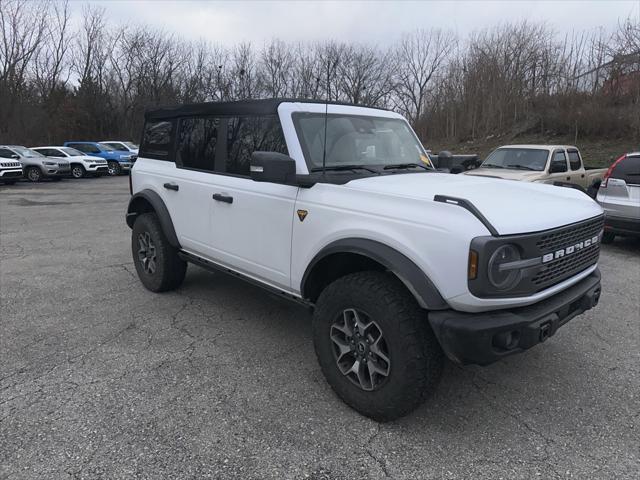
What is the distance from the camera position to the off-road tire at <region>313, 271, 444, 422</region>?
2.55 metres

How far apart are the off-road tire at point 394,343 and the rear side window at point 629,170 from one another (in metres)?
6.31

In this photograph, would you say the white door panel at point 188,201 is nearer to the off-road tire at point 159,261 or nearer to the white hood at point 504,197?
the off-road tire at point 159,261

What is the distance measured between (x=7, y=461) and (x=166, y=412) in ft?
2.72

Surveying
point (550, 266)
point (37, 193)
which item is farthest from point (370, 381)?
point (37, 193)

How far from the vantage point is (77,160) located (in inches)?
875

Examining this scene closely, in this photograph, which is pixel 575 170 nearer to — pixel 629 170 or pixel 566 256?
pixel 629 170

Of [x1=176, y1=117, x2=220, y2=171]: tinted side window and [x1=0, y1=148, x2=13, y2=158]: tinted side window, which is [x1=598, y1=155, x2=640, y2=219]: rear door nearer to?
[x1=176, y1=117, x2=220, y2=171]: tinted side window

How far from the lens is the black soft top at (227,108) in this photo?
363 cm

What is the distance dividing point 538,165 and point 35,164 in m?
19.8

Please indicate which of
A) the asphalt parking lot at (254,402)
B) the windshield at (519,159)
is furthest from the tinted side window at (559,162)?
the asphalt parking lot at (254,402)

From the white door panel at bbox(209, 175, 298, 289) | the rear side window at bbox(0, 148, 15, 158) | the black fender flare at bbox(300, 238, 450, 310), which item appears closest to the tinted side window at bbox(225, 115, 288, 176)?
the white door panel at bbox(209, 175, 298, 289)

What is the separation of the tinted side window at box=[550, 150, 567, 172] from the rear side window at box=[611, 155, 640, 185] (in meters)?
2.18

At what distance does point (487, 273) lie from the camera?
2307 mm

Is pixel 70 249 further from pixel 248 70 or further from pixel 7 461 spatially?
pixel 248 70
